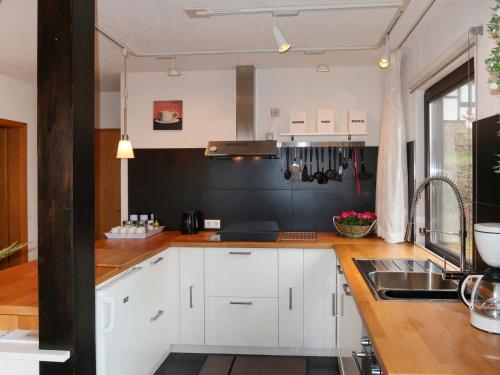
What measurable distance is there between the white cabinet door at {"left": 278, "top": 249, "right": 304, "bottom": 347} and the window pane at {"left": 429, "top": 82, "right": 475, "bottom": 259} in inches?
39.7

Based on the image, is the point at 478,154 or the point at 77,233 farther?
the point at 478,154

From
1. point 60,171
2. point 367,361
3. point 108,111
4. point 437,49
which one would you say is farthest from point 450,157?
point 108,111

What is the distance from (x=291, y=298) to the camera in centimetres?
319

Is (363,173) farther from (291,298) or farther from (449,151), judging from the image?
(291,298)

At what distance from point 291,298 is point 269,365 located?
501 mm

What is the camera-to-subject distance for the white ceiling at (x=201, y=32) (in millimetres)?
2490

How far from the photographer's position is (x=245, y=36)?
297 centimetres

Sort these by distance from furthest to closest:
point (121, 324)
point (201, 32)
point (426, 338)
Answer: point (201, 32) < point (121, 324) < point (426, 338)

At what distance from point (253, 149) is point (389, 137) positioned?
1065 mm

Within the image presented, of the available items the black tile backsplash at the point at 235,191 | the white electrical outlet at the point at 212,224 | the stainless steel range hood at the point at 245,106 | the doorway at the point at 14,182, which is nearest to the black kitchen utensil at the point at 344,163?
the black tile backsplash at the point at 235,191

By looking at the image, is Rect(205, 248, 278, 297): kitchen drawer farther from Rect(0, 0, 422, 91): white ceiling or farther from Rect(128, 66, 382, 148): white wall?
Rect(0, 0, 422, 91): white ceiling

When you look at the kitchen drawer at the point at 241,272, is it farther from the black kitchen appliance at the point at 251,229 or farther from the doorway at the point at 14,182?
the doorway at the point at 14,182

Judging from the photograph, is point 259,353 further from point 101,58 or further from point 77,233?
point 101,58


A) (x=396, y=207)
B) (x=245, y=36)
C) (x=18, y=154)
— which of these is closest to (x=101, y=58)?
(x=245, y=36)
